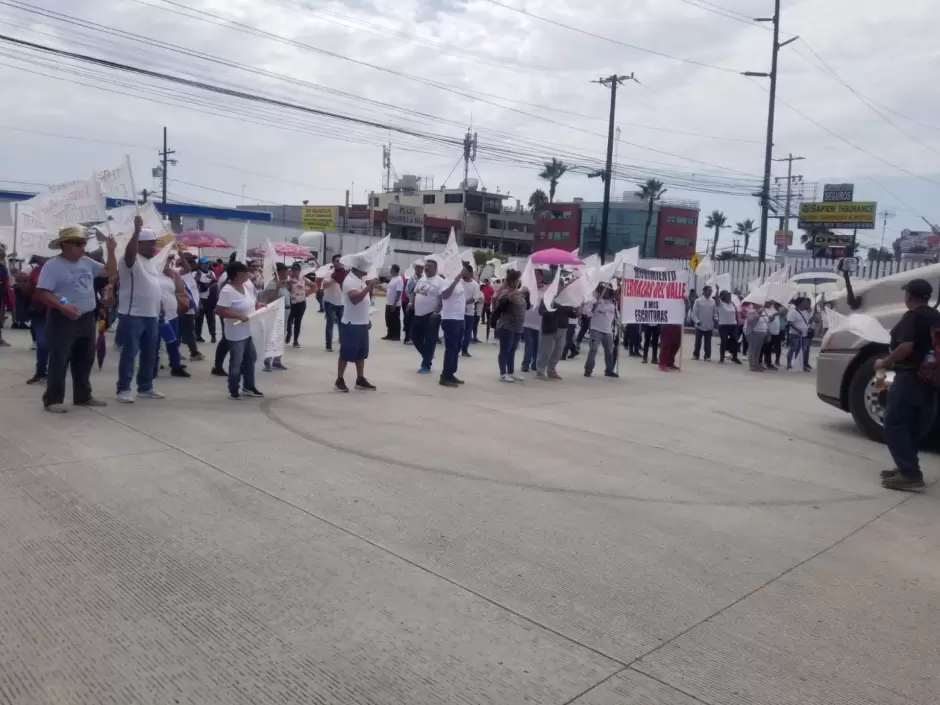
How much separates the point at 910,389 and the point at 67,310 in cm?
741

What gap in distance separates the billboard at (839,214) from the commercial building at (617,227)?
97.0 feet

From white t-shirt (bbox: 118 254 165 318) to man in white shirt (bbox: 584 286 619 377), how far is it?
7330 millimetres

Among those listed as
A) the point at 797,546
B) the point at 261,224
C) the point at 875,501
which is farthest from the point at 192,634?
the point at 261,224

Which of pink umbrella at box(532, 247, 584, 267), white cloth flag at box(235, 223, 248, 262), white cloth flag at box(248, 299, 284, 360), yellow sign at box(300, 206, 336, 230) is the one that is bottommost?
white cloth flag at box(248, 299, 284, 360)

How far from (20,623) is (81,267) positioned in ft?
16.2

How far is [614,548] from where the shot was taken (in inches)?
187

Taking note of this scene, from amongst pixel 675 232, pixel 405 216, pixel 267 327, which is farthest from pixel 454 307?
pixel 675 232

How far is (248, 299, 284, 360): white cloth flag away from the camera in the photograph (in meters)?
8.99

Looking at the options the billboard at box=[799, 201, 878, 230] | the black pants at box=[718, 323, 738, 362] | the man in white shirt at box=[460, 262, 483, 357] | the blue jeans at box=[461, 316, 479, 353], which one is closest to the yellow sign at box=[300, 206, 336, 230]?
the billboard at box=[799, 201, 878, 230]

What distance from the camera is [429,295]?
11.5 m

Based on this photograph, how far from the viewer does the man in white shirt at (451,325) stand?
35.8ft

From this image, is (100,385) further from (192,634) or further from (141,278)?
(192,634)

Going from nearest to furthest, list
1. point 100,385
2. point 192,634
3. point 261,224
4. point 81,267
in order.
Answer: point 192,634 < point 81,267 < point 100,385 < point 261,224

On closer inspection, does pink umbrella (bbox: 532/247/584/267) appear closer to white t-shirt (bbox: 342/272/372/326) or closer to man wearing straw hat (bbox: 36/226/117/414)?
white t-shirt (bbox: 342/272/372/326)
